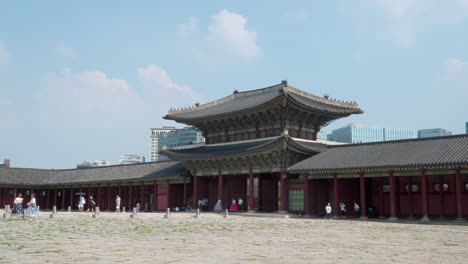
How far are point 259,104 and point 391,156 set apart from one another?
1336cm

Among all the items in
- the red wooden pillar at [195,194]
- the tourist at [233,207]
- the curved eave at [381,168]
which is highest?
the curved eave at [381,168]

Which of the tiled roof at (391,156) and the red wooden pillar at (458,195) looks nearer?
the red wooden pillar at (458,195)

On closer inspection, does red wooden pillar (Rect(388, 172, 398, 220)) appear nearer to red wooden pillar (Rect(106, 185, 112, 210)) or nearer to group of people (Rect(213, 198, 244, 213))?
group of people (Rect(213, 198, 244, 213))

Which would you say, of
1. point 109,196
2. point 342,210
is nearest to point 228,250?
point 342,210

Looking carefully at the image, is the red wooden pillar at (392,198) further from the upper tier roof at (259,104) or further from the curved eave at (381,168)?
the upper tier roof at (259,104)

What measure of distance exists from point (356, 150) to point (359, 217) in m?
5.46

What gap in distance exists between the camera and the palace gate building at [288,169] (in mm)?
34625

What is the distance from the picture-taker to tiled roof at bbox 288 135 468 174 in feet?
105

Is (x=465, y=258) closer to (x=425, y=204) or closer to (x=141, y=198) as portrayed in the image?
(x=425, y=204)

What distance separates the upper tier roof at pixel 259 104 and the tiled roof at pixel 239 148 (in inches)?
124

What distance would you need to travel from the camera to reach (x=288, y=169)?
39969 millimetres

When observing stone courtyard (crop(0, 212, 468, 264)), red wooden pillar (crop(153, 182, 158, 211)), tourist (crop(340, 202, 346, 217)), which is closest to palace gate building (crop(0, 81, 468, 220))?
red wooden pillar (crop(153, 182, 158, 211))

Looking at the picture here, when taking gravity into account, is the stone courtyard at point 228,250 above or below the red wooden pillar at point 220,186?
below

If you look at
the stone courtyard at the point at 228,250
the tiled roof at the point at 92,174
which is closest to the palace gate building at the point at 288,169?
the tiled roof at the point at 92,174
